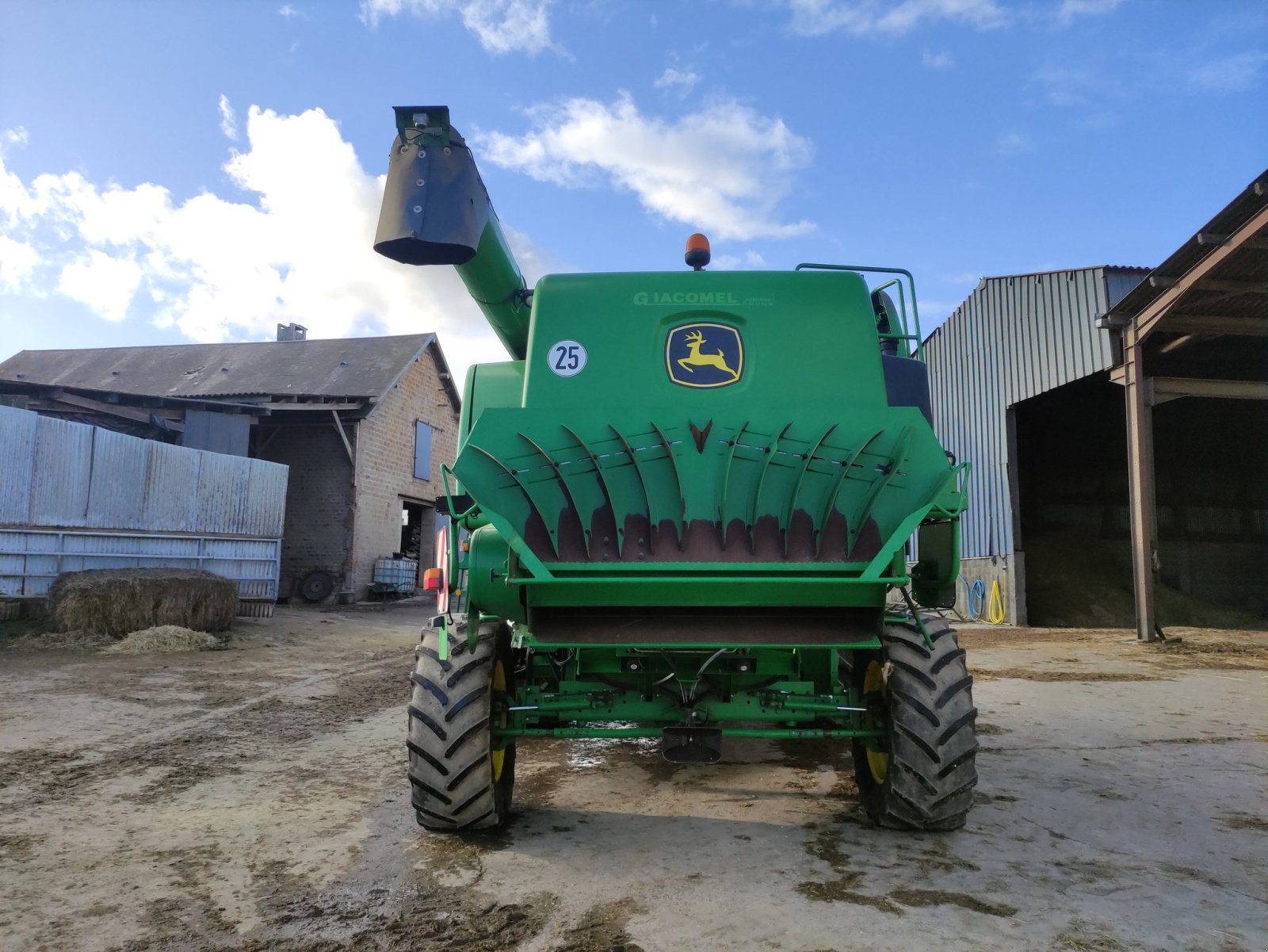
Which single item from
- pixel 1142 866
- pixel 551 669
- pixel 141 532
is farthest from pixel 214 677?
pixel 1142 866

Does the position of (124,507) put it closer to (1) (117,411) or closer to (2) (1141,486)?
(1) (117,411)

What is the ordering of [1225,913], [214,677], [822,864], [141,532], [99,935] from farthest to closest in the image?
1. [141,532]
2. [214,677]
3. [822,864]
4. [1225,913]
5. [99,935]

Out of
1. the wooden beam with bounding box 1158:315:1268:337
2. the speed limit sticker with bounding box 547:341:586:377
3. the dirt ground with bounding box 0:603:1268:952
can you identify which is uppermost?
the wooden beam with bounding box 1158:315:1268:337

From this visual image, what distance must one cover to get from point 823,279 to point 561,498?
6.83 ft

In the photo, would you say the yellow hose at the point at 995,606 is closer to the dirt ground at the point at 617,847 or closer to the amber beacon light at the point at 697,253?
the dirt ground at the point at 617,847

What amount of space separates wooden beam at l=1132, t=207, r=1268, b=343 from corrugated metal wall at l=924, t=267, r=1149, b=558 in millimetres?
872

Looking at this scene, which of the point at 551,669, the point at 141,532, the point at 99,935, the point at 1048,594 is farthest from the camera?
the point at 1048,594

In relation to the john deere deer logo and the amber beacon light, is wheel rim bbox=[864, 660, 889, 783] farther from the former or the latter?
the amber beacon light

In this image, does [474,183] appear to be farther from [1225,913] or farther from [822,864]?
[1225,913]

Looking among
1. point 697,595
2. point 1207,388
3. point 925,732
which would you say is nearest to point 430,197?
point 697,595

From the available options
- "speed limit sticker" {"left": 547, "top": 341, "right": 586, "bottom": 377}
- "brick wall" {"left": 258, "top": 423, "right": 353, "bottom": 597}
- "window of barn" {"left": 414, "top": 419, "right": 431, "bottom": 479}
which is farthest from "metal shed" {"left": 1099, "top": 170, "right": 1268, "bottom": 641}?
"window of barn" {"left": 414, "top": 419, "right": 431, "bottom": 479}

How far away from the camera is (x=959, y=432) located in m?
19.1

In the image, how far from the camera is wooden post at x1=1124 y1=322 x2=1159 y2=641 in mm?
13234

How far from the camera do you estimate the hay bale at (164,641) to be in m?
11.0
